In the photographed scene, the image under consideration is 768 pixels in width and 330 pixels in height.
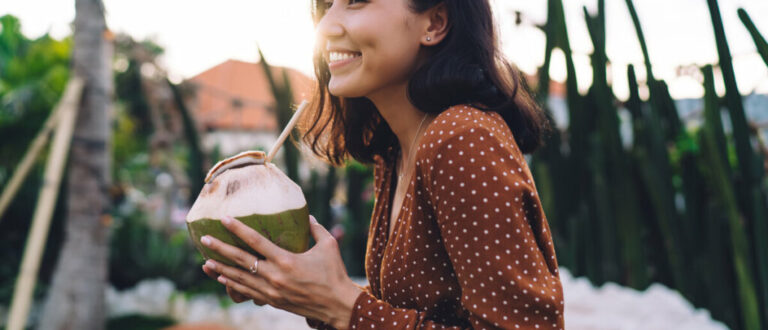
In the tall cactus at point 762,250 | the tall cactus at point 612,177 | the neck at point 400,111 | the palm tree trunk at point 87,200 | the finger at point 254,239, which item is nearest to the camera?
the finger at point 254,239

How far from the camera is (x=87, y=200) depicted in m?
3.26

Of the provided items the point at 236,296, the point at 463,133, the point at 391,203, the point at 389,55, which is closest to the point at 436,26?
the point at 389,55

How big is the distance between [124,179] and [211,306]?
13.0 feet

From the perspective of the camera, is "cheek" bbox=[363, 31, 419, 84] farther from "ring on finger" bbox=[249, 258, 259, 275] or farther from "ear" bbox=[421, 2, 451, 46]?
"ring on finger" bbox=[249, 258, 259, 275]

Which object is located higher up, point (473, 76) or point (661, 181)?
point (473, 76)

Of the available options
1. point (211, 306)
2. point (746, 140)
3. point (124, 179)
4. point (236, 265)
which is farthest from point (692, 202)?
point (124, 179)

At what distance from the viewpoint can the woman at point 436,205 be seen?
92 cm

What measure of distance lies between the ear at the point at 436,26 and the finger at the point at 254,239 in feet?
1.73

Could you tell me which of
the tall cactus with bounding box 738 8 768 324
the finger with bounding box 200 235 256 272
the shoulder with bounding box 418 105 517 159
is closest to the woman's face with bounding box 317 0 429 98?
the shoulder with bounding box 418 105 517 159

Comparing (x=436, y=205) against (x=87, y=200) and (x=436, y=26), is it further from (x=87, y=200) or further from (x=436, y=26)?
(x=87, y=200)

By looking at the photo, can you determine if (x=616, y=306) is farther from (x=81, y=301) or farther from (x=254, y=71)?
(x=254, y=71)

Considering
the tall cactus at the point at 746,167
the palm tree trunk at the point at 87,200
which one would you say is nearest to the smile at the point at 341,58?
the tall cactus at the point at 746,167

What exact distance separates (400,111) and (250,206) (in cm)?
42

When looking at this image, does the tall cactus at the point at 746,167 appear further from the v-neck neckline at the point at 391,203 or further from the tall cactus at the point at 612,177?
the v-neck neckline at the point at 391,203
